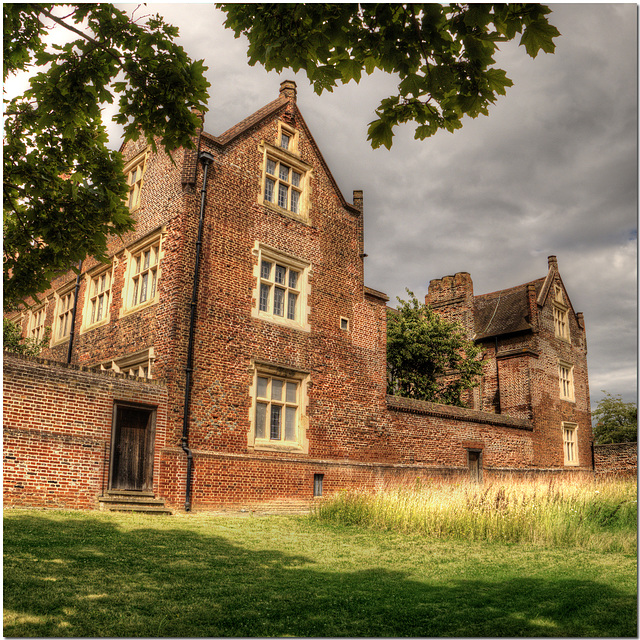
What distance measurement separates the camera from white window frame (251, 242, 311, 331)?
16500 millimetres

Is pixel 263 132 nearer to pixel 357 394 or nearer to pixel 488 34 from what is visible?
pixel 357 394

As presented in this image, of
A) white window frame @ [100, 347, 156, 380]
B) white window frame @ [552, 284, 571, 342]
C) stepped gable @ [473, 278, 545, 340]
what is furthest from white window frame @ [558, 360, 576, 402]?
white window frame @ [100, 347, 156, 380]

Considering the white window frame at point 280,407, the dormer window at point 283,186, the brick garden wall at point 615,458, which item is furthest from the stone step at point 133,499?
the brick garden wall at point 615,458

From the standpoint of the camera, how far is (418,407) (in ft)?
66.2

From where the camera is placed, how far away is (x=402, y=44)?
4.64m

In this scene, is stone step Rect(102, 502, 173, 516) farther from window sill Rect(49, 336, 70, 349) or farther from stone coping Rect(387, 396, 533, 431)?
window sill Rect(49, 336, 70, 349)

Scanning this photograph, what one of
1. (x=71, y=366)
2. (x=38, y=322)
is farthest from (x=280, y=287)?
(x=38, y=322)

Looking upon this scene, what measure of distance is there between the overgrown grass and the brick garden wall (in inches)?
673

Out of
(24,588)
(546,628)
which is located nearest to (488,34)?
(546,628)

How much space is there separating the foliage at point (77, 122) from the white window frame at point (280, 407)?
7.30 metres

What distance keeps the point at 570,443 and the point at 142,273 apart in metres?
23.4

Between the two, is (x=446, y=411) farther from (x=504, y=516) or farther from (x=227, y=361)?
(x=504, y=516)

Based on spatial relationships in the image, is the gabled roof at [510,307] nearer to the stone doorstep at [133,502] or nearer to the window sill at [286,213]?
the window sill at [286,213]

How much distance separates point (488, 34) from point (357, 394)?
14587mm
